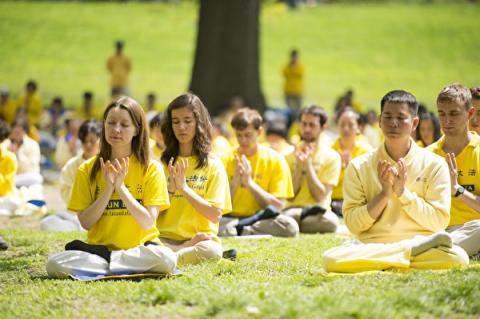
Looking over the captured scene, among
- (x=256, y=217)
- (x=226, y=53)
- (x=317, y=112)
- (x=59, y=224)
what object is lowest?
(x=59, y=224)

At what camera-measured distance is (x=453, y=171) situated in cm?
757

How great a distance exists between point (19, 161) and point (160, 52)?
2731 cm

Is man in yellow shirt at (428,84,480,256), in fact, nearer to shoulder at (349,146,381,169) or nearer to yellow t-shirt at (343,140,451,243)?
yellow t-shirt at (343,140,451,243)

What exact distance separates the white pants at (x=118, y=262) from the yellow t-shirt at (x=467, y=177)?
2873mm

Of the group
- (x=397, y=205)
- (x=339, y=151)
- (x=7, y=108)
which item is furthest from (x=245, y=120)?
(x=7, y=108)

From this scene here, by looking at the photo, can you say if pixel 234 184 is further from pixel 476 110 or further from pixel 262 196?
pixel 476 110

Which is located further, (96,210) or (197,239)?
(197,239)

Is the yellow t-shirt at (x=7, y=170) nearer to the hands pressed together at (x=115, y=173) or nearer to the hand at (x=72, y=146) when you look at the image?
the hand at (x=72, y=146)

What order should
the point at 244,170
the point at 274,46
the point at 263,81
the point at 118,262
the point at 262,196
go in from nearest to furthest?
1. the point at 118,262
2. the point at 244,170
3. the point at 262,196
4. the point at 263,81
5. the point at 274,46

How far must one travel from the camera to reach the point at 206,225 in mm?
8008

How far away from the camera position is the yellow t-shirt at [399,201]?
23.0 ft

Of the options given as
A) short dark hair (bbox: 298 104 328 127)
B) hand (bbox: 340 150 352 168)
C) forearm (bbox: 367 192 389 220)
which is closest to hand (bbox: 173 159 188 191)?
forearm (bbox: 367 192 389 220)

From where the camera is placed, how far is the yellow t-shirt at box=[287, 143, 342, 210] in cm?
1096

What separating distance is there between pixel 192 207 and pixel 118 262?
1.29 m
